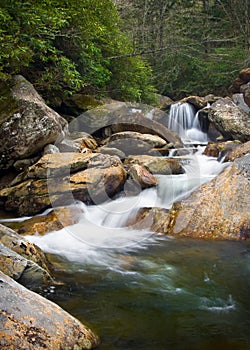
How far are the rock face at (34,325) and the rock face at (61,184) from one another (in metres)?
3.97

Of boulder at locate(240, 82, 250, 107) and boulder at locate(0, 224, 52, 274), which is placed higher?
boulder at locate(240, 82, 250, 107)

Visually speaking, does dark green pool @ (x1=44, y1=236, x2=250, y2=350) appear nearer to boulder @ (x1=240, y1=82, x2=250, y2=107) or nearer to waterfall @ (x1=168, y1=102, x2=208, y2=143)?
waterfall @ (x1=168, y1=102, x2=208, y2=143)

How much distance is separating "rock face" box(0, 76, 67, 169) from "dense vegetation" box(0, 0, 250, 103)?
0.60 m

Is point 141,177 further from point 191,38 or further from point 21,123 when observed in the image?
point 191,38

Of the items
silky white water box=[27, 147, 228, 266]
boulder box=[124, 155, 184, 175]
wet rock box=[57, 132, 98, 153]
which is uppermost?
wet rock box=[57, 132, 98, 153]

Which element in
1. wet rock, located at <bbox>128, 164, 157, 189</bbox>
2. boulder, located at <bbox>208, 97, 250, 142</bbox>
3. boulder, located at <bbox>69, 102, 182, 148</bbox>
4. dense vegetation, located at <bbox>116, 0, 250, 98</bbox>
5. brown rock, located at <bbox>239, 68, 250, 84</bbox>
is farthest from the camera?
dense vegetation, located at <bbox>116, 0, 250, 98</bbox>

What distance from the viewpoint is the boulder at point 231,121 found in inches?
450

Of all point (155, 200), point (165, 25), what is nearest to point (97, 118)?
point (155, 200)

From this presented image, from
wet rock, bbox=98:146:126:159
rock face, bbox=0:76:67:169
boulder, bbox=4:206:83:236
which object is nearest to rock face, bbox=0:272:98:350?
boulder, bbox=4:206:83:236

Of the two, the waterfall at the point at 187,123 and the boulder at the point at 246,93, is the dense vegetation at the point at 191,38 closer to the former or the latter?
the boulder at the point at 246,93

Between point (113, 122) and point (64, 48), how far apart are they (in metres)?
2.70

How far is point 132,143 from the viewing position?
9.62 metres

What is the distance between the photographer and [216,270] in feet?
14.6

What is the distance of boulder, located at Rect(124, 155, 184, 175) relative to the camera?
26.1 feet
